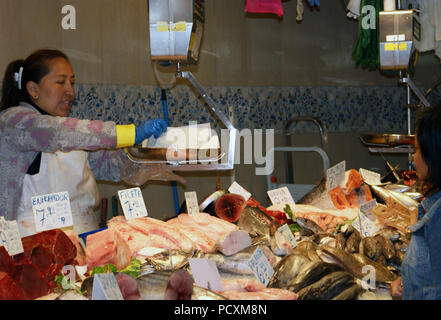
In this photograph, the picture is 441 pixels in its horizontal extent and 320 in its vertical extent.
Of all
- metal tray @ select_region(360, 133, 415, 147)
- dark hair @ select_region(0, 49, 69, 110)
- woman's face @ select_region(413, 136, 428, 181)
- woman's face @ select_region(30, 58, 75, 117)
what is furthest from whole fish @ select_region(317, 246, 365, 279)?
dark hair @ select_region(0, 49, 69, 110)

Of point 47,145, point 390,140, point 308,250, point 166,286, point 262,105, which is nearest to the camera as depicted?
point 166,286

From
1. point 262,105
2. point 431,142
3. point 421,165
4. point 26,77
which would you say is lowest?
point 421,165

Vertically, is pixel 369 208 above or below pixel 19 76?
below

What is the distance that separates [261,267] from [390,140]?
7.50ft

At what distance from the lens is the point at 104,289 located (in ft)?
5.67

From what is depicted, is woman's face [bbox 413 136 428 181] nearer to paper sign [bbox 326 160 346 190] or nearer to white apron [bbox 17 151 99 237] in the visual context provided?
paper sign [bbox 326 160 346 190]

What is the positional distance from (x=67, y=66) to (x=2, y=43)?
1.31 meters

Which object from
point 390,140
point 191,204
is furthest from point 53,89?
point 390,140

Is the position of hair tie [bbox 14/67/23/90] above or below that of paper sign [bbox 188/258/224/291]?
above

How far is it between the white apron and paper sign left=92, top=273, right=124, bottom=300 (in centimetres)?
163

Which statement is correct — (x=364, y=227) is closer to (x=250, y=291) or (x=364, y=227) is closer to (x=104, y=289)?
(x=250, y=291)

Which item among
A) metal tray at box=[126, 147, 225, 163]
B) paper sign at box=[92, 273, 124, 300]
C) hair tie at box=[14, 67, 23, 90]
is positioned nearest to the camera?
paper sign at box=[92, 273, 124, 300]

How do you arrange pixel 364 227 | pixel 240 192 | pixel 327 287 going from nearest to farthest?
pixel 327 287 < pixel 364 227 < pixel 240 192

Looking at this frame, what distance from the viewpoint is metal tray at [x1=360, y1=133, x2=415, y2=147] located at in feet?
13.2
